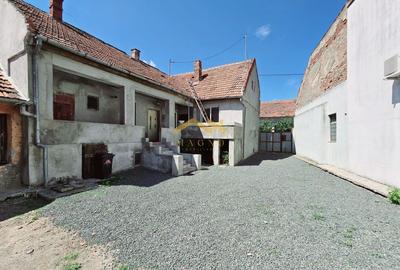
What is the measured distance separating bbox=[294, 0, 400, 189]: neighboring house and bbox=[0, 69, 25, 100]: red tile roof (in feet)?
38.1

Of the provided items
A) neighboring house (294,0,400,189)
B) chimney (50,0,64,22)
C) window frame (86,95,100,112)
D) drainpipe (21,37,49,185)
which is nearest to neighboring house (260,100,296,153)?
neighboring house (294,0,400,189)

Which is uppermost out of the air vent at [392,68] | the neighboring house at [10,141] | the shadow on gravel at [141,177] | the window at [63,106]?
the air vent at [392,68]

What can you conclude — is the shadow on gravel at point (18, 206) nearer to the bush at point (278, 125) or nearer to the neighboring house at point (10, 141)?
the neighboring house at point (10, 141)

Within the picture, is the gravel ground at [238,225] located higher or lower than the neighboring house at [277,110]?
lower

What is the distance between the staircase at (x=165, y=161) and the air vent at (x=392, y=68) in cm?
817

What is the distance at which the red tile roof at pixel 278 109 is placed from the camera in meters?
26.2

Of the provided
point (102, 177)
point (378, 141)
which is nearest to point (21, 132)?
point (102, 177)

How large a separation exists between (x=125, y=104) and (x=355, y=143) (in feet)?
35.3

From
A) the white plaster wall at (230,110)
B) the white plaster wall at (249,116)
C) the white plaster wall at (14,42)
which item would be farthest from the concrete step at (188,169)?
the white plaster wall at (14,42)

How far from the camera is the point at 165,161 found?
30.6ft

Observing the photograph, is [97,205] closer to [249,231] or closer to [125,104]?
[249,231]

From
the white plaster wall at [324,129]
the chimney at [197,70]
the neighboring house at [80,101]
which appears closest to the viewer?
the neighboring house at [80,101]

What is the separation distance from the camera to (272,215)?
4547 mm

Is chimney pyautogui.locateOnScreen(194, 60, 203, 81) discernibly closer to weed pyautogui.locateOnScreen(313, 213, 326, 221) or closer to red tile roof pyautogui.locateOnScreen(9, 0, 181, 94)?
red tile roof pyautogui.locateOnScreen(9, 0, 181, 94)
